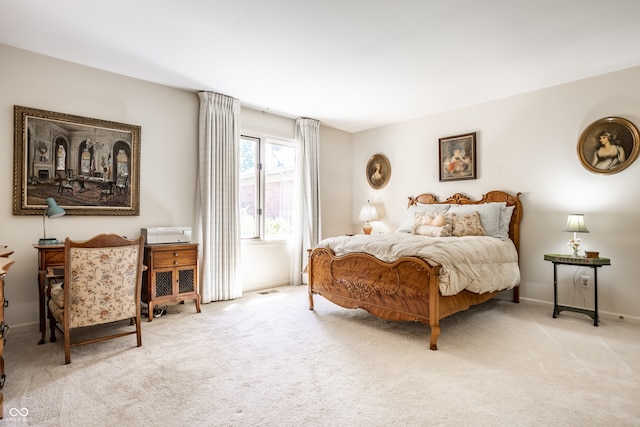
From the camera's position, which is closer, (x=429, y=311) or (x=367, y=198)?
(x=429, y=311)

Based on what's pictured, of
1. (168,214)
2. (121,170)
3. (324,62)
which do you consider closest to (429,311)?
(324,62)

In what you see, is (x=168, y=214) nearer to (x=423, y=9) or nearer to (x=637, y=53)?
(x=423, y=9)

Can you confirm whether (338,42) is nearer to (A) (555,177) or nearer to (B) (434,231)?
(B) (434,231)

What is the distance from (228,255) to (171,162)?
1404 millimetres

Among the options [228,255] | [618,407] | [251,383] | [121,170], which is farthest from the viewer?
[228,255]

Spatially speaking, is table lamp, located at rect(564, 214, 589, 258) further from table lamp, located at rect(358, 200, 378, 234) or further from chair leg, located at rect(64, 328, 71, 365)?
chair leg, located at rect(64, 328, 71, 365)

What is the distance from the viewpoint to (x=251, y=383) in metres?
2.24

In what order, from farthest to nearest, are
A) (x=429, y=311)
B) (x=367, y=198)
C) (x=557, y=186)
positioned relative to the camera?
(x=367, y=198) → (x=557, y=186) → (x=429, y=311)

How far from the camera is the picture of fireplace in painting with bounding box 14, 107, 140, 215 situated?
3.33 metres

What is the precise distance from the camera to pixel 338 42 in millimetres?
3127

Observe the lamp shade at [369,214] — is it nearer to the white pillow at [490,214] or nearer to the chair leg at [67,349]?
the white pillow at [490,214]

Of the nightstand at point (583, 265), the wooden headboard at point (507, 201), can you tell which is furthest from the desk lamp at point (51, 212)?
the nightstand at point (583, 265)

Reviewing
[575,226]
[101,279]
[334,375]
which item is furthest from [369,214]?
[101,279]

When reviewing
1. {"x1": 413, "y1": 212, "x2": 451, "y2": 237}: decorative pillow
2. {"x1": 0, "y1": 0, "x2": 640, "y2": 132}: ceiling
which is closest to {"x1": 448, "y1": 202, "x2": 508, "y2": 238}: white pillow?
{"x1": 413, "y1": 212, "x2": 451, "y2": 237}: decorative pillow
